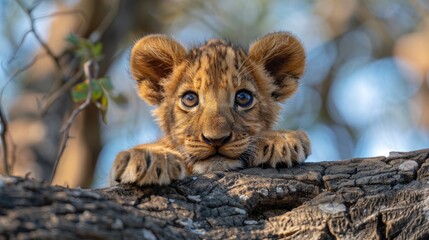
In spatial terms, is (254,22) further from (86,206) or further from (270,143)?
(86,206)

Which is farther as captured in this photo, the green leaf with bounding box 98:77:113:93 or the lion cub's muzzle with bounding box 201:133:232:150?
the green leaf with bounding box 98:77:113:93

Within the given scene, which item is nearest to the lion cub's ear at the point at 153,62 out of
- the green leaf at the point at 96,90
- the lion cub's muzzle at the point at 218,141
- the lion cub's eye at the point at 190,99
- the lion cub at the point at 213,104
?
the lion cub at the point at 213,104

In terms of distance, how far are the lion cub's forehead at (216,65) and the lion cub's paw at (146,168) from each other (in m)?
1.36

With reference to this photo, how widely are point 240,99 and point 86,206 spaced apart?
97.0 inches

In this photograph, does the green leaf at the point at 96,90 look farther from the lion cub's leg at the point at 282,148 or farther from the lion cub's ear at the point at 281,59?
the lion cub's leg at the point at 282,148

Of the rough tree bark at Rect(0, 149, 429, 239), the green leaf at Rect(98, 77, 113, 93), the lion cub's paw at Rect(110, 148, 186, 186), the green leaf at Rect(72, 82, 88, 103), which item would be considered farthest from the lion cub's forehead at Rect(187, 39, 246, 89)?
the lion cub's paw at Rect(110, 148, 186, 186)

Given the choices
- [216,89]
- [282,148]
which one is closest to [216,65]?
[216,89]

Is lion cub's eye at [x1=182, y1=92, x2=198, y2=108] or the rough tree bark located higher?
lion cub's eye at [x1=182, y1=92, x2=198, y2=108]

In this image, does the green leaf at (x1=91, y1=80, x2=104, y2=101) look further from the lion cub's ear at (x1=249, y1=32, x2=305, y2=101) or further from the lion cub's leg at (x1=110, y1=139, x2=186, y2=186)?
the lion cub's leg at (x1=110, y1=139, x2=186, y2=186)

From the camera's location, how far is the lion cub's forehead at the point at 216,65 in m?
5.12

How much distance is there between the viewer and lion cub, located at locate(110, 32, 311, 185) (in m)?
3.86

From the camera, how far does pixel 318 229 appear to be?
3395mm

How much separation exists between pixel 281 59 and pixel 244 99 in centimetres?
77

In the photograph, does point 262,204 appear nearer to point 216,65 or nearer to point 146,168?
point 146,168
